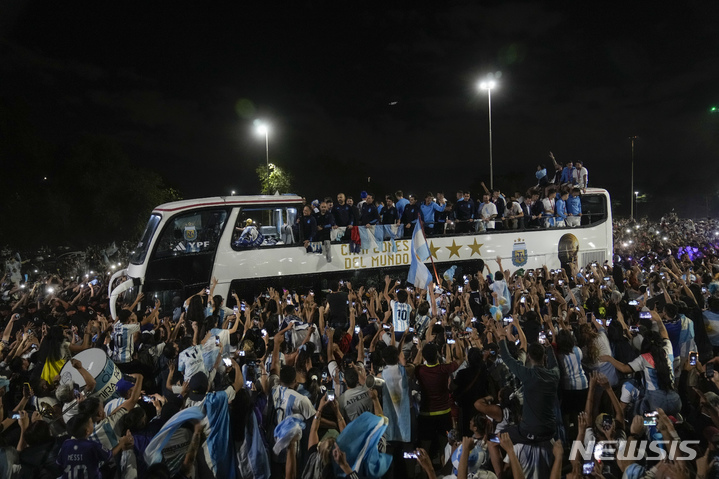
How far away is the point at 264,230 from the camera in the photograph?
35.3 feet

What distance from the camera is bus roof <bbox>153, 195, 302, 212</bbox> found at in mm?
9477

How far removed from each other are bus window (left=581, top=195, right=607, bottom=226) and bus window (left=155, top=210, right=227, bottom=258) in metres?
10.2

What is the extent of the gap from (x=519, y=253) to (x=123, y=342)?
9814 millimetres

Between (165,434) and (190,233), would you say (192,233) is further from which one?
(165,434)

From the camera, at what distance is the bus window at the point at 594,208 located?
1373 centimetres

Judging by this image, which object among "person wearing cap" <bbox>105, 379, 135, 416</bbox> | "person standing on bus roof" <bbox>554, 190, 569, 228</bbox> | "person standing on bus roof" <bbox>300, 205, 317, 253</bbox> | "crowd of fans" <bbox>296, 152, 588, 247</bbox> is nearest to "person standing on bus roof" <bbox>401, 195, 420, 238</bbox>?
"crowd of fans" <bbox>296, 152, 588, 247</bbox>

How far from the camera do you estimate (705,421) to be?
12.6ft

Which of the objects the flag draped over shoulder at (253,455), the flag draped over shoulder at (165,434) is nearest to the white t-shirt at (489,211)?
the flag draped over shoulder at (253,455)

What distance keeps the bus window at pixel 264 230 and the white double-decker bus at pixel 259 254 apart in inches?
0.9

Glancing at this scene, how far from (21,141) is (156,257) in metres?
18.8

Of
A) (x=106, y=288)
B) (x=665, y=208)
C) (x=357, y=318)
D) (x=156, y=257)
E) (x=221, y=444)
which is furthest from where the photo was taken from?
(x=665, y=208)

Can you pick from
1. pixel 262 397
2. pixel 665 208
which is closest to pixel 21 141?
pixel 262 397

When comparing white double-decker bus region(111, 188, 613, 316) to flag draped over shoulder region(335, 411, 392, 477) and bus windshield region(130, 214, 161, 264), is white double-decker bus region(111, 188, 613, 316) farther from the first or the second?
flag draped over shoulder region(335, 411, 392, 477)

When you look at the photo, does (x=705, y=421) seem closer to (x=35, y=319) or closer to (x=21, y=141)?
(x=35, y=319)
